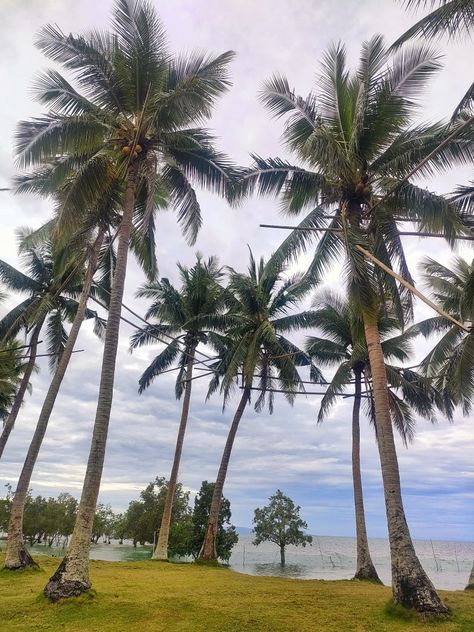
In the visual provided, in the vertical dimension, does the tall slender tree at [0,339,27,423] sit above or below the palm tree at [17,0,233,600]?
below

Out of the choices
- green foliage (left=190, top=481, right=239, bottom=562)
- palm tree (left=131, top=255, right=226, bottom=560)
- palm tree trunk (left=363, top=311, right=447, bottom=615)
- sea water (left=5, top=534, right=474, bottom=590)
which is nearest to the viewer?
palm tree trunk (left=363, top=311, right=447, bottom=615)

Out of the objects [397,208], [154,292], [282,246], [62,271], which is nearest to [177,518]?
[154,292]

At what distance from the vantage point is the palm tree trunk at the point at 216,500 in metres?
16.8

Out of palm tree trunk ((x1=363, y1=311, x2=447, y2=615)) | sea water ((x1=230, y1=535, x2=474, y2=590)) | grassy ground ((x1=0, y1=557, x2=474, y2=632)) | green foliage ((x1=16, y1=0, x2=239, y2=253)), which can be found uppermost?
green foliage ((x1=16, y1=0, x2=239, y2=253))

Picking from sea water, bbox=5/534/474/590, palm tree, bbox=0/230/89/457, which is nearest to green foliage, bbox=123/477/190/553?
sea water, bbox=5/534/474/590

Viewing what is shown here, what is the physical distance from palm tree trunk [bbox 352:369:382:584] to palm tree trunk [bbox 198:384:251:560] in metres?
4.61

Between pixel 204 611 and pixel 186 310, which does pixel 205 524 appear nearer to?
pixel 186 310

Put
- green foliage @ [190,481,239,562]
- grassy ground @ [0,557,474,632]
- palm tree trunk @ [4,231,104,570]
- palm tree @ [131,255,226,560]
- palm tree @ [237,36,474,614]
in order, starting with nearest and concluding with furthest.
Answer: grassy ground @ [0,557,474,632], palm tree @ [237,36,474,614], palm tree trunk @ [4,231,104,570], palm tree @ [131,255,226,560], green foliage @ [190,481,239,562]

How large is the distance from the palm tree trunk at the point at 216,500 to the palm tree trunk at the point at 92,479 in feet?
29.4

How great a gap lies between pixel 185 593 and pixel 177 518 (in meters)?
27.5

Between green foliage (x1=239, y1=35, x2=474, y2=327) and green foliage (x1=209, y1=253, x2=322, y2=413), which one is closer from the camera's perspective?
green foliage (x1=239, y1=35, x2=474, y2=327)

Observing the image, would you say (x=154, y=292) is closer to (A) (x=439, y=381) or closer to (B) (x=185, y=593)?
(A) (x=439, y=381)

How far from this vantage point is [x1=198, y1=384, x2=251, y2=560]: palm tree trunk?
16766 millimetres

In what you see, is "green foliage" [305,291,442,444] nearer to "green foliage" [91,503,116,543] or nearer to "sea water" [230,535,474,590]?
"sea water" [230,535,474,590]
